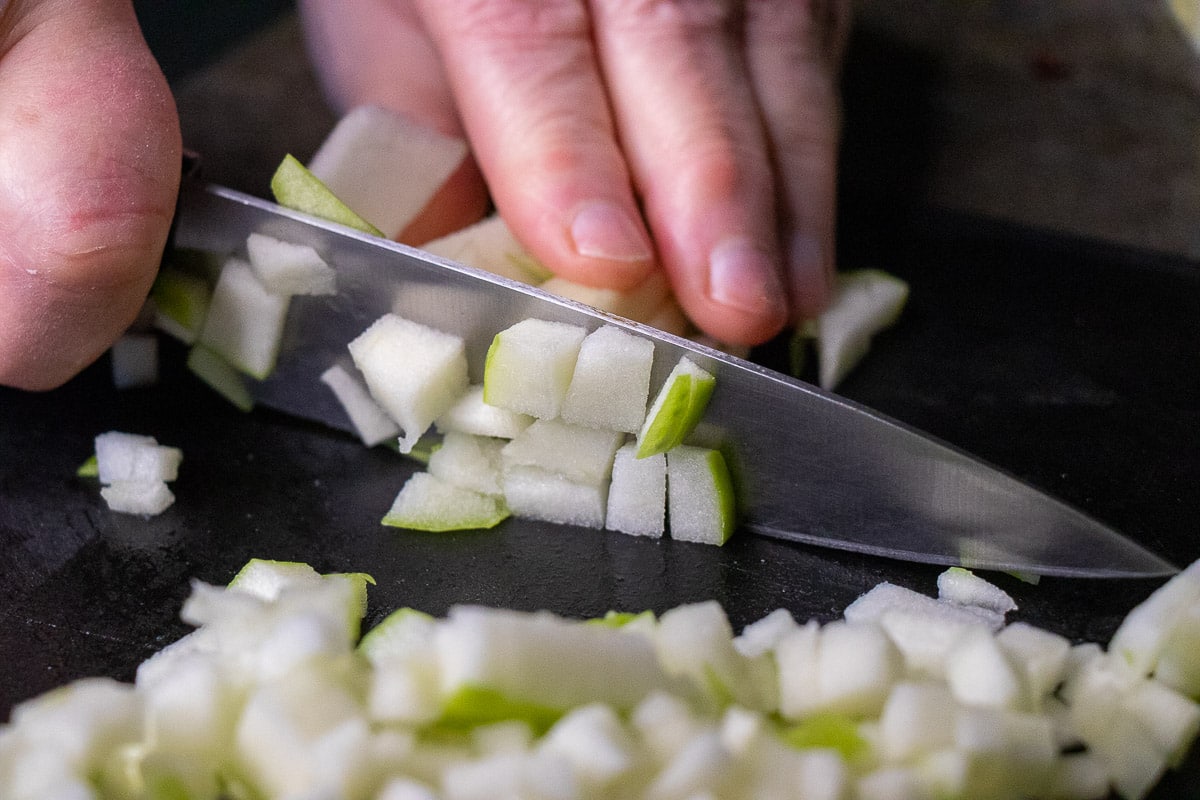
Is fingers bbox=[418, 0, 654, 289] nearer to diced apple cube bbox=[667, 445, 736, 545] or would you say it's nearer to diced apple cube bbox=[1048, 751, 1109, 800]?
diced apple cube bbox=[667, 445, 736, 545]

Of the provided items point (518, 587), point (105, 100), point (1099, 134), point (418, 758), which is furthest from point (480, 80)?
point (1099, 134)

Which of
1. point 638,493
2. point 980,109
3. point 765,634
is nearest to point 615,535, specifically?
point 638,493

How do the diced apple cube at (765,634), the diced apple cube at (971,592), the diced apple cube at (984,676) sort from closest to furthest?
the diced apple cube at (984,676)
the diced apple cube at (765,634)
the diced apple cube at (971,592)

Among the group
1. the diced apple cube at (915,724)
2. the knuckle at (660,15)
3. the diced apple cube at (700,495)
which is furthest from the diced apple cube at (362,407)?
the diced apple cube at (915,724)

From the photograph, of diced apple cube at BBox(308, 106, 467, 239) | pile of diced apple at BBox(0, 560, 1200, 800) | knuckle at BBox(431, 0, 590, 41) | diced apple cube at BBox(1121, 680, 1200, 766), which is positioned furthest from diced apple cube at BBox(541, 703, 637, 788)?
knuckle at BBox(431, 0, 590, 41)

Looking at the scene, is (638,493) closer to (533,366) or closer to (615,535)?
(615,535)

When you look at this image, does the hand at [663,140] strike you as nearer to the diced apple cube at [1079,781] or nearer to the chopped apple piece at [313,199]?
the chopped apple piece at [313,199]
